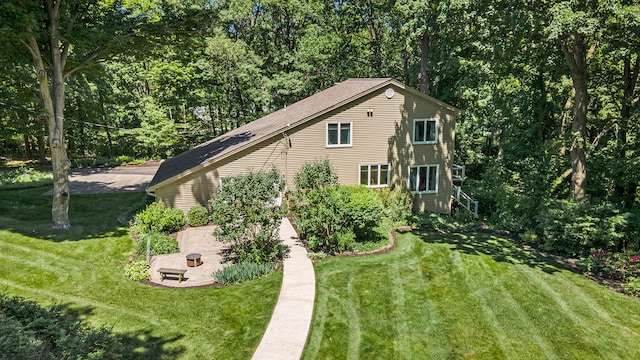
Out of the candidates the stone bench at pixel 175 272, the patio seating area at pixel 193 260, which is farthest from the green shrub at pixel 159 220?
the stone bench at pixel 175 272

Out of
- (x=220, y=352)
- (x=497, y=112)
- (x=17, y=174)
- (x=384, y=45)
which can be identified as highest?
(x=384, y=45)

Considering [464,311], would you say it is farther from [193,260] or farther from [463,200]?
[463,200]

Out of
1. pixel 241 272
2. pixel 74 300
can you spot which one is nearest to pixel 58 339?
pixel 74 300

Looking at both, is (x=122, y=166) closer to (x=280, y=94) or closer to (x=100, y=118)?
(x=100, y=118)

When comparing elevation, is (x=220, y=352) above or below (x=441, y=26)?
below

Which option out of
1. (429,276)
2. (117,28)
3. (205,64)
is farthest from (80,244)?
(205,64)

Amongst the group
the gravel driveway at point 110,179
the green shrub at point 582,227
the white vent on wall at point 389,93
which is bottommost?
the green shrub at point 582,227

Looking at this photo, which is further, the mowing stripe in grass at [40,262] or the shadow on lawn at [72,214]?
the shadow on lawn at [72,214]

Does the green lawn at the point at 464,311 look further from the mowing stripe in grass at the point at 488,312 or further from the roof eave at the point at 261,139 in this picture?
the roof eave at the point at 261,139
